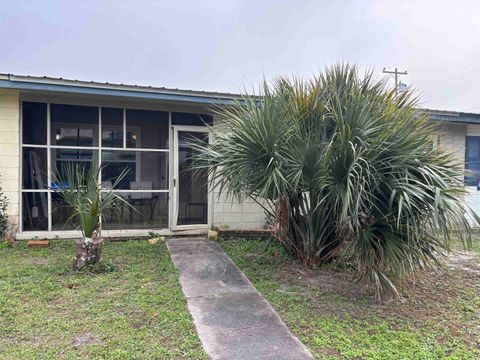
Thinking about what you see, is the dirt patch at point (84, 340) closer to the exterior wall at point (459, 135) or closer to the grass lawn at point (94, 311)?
the grass lawn at point (94, 311)

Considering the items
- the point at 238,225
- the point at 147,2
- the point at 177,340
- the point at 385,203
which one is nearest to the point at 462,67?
the point at 147,2

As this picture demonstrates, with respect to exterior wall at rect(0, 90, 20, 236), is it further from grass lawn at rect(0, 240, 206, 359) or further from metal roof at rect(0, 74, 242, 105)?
grass lawn at rect(0, 240, 206, 359)

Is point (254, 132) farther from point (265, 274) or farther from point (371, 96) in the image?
point (265, 274)

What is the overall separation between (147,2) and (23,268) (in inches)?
411

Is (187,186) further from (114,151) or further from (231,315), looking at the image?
(231,315)

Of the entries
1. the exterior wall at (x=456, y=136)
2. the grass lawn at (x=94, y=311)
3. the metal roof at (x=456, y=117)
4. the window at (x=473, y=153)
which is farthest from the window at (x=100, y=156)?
the window at (x=473, y=153)

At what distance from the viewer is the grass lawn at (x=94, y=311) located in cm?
284

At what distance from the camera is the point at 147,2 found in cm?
1227

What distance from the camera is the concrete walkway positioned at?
290cm

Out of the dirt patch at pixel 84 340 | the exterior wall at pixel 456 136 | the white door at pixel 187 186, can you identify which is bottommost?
the dirt patch at pixel 84 340

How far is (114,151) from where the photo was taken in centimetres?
732

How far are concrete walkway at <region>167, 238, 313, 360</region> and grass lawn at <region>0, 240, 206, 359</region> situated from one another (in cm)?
16

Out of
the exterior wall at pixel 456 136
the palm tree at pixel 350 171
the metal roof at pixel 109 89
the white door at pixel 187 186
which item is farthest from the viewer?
the exterior wall at pixel 456 136

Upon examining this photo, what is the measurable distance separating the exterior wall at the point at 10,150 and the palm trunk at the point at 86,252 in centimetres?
255
